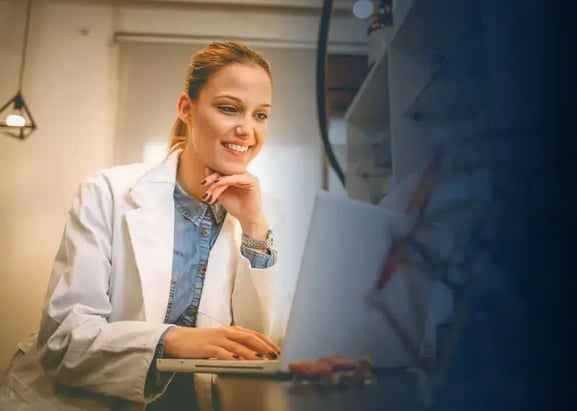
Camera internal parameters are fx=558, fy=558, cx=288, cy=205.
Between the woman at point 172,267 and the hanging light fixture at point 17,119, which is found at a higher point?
the hanging light fixture at point 17,119

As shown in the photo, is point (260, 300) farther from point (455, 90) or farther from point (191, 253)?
point (455, 90)

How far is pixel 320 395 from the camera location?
2.08 ft

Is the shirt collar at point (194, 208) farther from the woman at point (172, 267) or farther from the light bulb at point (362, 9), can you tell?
the light bulb at point (362, 9)

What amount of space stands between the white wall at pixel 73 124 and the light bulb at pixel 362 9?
12 mm

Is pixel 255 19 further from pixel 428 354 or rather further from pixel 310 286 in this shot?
pixel 428 354

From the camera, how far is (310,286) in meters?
0.61

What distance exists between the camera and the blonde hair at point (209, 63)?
0.72m

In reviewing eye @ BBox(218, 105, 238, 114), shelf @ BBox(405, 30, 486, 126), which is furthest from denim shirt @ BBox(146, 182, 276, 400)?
shelf @ BBox(405, 30, 486, 126)

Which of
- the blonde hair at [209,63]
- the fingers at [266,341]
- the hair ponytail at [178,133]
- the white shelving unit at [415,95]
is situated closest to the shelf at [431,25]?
the white shelving unit at [415,95]

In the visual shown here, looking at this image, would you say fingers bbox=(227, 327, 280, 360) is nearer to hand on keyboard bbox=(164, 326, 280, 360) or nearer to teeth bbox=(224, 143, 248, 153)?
hand on keyboard bbox=(164, 326, 280, 360)

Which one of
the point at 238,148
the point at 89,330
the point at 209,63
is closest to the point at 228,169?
the point at 238,148

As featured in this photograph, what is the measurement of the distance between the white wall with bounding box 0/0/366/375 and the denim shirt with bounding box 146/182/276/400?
0.24 feet

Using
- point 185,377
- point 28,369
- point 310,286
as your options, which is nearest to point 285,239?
point 310,286

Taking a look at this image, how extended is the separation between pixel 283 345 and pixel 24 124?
1.40 feet
